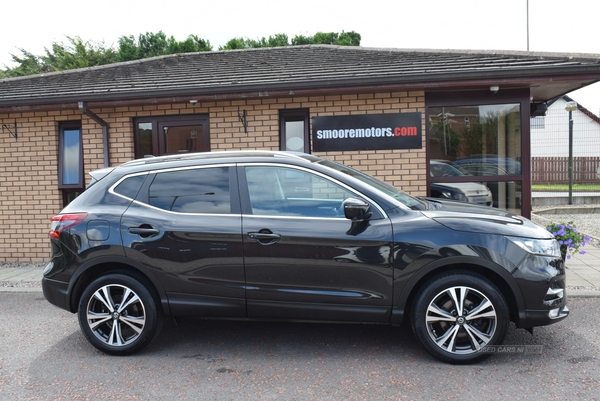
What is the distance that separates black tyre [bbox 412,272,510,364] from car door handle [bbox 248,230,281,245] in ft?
4.15

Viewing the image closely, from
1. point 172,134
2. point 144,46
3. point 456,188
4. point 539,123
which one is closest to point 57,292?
point 172,134

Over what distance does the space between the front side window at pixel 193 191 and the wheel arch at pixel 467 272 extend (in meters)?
1.65

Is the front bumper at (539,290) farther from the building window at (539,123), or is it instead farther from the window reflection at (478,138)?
the building window at (539,123)

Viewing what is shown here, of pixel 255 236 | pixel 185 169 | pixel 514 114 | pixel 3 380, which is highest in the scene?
pixel 514 114

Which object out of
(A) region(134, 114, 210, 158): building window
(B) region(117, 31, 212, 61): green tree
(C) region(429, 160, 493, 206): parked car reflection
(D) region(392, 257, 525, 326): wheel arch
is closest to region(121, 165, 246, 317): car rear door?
(D) region(392, 257, 525, 326): wheel arch

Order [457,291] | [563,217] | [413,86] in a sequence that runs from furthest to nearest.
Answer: [563,217], [413,86], [457,291]

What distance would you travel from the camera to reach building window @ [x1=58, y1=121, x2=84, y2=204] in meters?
8.76

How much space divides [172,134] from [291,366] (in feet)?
18.3

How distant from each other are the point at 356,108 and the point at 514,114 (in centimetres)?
246

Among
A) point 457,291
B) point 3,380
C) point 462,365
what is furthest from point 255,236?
point 3,380

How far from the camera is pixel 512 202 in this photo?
770cm

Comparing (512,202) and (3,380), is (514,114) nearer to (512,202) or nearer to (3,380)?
(512,202)

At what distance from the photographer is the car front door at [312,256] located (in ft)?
13.1

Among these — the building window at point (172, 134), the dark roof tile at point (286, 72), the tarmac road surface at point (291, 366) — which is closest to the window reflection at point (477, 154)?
the dark roof tile at point (286, 72)
